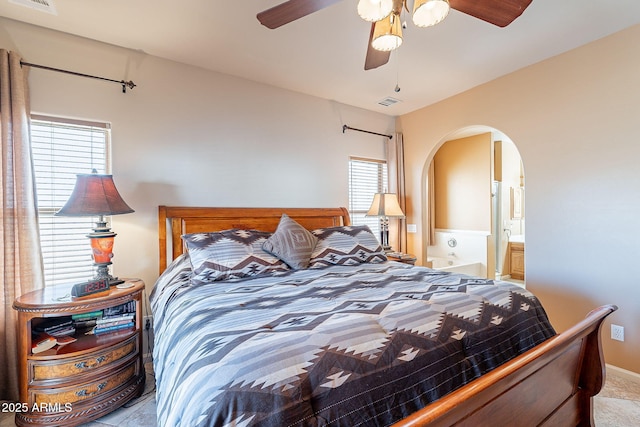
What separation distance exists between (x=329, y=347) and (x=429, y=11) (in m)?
1.71

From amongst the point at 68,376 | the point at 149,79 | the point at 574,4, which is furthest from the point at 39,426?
the point at 574,4

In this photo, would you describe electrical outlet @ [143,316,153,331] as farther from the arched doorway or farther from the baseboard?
the arched doorway

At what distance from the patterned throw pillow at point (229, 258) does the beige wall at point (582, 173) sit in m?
2.60

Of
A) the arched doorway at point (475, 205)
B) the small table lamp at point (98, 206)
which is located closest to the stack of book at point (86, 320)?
the small table lamp at point (98, 206)

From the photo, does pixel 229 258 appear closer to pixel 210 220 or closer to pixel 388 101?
pixel 210 220

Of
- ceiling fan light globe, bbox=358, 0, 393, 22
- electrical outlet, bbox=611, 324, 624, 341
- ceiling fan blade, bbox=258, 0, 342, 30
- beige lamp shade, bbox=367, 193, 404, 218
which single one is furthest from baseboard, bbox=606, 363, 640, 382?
ceiling fan blade, bbox=258, 0, 342, 30

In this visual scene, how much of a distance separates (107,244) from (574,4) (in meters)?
3.77

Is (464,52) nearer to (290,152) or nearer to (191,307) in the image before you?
(290,152)

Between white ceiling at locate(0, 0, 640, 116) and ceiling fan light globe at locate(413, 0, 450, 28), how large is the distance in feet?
2.10

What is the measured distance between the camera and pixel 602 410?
198cm

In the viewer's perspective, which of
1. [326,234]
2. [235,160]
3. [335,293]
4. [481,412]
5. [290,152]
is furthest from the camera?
[290,152]

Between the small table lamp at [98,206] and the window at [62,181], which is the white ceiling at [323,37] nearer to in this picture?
the window at [62,181]

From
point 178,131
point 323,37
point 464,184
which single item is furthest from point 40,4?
point 464,184

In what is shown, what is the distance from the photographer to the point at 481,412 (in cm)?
97
